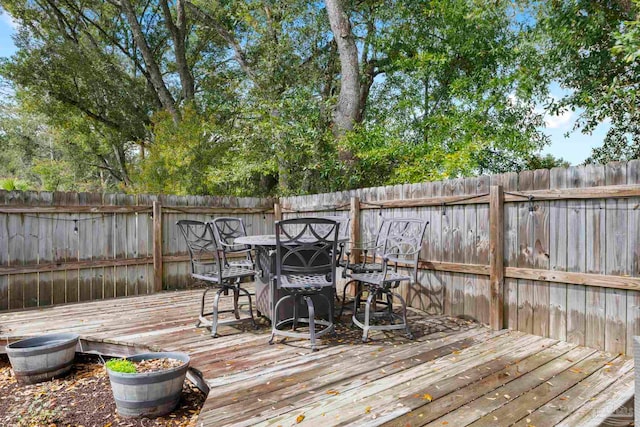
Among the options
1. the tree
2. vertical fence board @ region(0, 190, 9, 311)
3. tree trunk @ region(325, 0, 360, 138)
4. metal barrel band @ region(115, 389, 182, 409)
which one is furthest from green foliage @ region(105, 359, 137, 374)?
the tree

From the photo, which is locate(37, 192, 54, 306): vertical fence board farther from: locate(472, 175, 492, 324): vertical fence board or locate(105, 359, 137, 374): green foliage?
locate(472, 175, 492, 324): vertical fence board

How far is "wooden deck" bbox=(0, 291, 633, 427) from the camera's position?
200 cm

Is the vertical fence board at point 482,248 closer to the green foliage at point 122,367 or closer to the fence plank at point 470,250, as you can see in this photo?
the fence plank at point 470,250

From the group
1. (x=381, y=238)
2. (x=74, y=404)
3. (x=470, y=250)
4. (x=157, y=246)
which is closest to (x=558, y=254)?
(x=470, y=250)

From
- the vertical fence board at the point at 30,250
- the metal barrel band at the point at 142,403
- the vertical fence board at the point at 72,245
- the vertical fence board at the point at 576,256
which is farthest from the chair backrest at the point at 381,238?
the vertical fence board at the point at 30,250

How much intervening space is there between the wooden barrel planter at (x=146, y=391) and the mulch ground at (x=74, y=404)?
61mm

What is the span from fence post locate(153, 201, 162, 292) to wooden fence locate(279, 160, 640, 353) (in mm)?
3359

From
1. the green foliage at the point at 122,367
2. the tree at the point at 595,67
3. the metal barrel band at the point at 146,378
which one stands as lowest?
the metal barrel band at the point at 146,378

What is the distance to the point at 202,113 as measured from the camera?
9898mm

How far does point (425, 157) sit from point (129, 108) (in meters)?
9.16

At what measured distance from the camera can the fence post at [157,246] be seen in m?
5.42

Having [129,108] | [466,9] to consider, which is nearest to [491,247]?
[466,9]

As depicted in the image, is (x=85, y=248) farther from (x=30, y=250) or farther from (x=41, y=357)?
(x=41, y=357)

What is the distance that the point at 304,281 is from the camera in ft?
10.2
